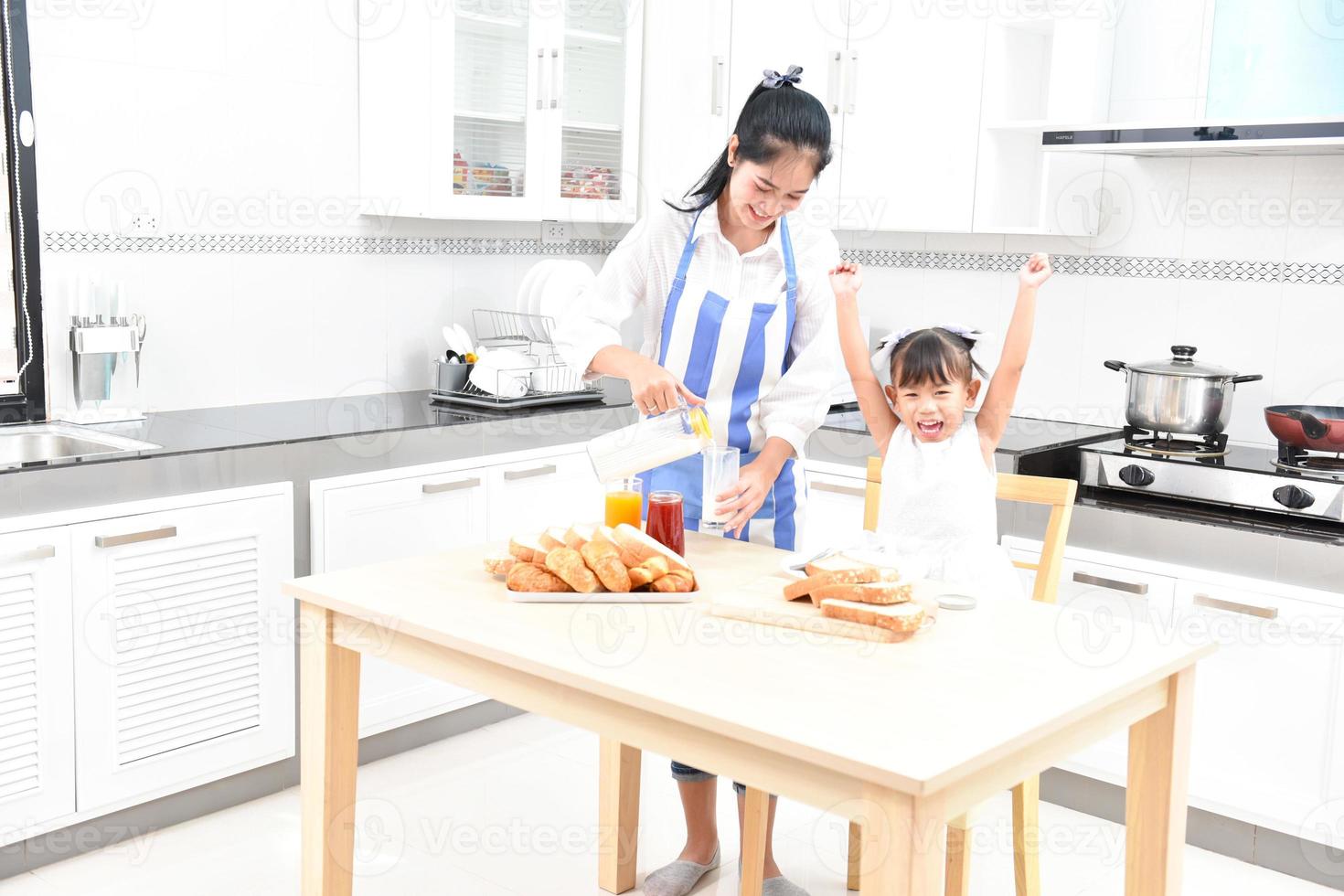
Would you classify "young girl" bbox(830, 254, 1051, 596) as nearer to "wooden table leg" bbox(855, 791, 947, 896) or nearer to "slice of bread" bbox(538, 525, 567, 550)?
"slice of bread" bbox(538, 525, 567, 550)

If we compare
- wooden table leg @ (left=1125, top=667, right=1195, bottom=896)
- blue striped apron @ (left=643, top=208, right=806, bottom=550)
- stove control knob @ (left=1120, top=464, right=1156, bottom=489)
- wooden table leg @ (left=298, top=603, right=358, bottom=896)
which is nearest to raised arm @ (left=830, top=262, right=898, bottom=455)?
blue striped apron @ (left=643, top=208, right=806, bottom=550)

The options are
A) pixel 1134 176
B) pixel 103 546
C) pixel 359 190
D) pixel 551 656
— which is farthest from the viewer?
pixel 359 190

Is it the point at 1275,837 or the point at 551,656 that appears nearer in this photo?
the point at 551,656

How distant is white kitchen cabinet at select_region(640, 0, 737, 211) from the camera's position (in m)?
3.91

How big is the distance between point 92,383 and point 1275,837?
9.58ft

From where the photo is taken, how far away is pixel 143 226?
3230mm

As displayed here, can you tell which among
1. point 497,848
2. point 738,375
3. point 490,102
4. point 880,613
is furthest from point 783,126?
point 490,102

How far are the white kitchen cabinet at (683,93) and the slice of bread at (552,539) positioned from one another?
209cm

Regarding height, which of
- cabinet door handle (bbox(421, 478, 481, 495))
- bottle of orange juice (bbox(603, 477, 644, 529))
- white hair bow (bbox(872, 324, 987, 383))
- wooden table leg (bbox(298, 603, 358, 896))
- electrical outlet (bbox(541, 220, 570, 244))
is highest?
electrical outlet (bbox(541, 220, 570, 244))

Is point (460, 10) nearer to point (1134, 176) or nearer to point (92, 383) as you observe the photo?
point (92, 383)

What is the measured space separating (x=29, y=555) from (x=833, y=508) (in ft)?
6.27

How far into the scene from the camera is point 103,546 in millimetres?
2666

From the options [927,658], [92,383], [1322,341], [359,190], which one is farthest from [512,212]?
[927,658]

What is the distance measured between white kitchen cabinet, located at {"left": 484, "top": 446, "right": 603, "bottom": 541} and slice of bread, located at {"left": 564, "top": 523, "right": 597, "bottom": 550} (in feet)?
4.90
